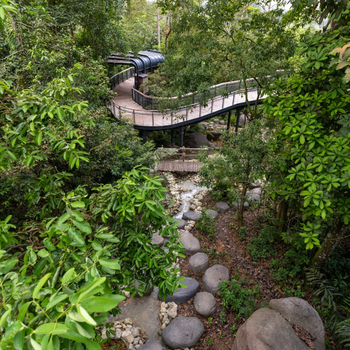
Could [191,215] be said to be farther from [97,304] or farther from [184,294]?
[97,304]

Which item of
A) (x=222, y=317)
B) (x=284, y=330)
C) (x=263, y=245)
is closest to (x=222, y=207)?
(x=263, y=245)

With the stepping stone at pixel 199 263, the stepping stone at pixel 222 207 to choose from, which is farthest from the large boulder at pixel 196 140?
the stepping stone at pixel 199 263

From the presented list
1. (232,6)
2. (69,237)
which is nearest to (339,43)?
(69,237)

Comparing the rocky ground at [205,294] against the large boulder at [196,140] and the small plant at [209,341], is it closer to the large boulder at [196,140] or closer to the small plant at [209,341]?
the small plant at [209,341]

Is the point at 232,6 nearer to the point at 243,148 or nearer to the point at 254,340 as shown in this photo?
the point at 243,148

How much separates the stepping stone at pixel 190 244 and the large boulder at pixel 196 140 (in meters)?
8.62

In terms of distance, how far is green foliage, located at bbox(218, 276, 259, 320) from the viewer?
→ 188 inches

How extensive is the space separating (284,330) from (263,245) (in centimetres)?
248

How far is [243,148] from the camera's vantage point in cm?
526

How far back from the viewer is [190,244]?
6582 millimetres

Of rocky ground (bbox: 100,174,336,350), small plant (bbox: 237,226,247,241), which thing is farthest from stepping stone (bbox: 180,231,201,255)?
small plant (bbox: 237,226,247,241)

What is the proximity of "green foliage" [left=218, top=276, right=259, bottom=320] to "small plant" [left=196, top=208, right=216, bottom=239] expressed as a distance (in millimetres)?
1730

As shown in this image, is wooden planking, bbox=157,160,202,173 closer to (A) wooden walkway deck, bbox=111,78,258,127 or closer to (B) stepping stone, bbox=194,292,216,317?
(A) wooden walkway deck, bbox=111,78,258,127

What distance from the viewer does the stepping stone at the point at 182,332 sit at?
4398 mm
